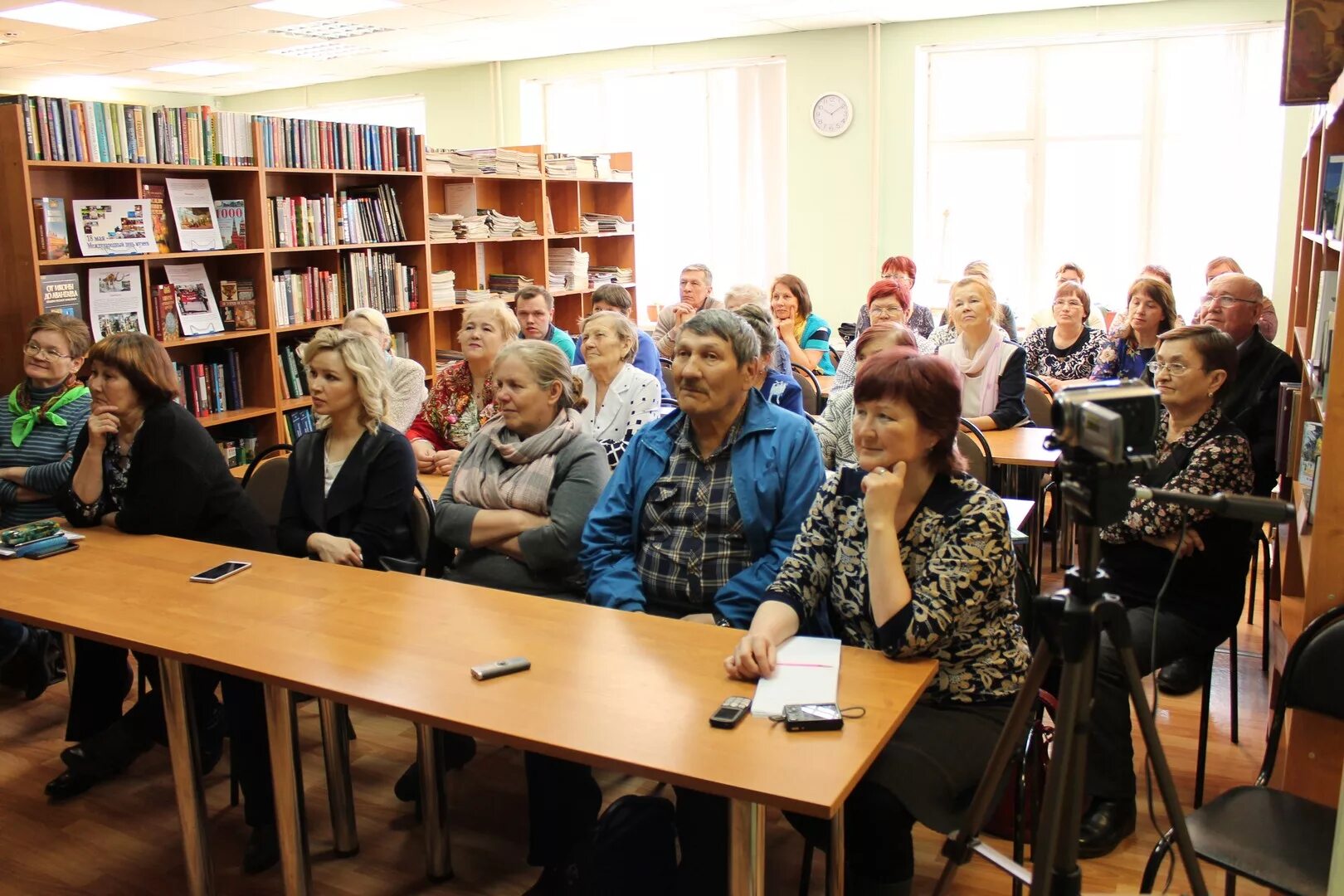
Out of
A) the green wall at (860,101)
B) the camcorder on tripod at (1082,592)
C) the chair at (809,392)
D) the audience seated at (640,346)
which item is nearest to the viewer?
the camcorder on tripod at (1082,592)

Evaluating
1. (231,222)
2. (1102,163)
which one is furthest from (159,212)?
(1102,163)

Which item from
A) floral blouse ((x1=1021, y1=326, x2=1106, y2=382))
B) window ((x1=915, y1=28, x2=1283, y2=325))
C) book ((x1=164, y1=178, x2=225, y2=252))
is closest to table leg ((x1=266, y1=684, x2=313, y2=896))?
book ((x1=164, y1=178, x2=225, y2=252))

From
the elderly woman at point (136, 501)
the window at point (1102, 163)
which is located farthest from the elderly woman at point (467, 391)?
the window at point (1102, 163)

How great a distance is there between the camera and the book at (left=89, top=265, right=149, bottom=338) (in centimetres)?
464

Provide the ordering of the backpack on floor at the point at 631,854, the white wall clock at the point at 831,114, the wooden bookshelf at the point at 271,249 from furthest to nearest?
the white wall clock at the point at 831,114 → the wooden bookshelf at the point at 271,249 → the backpack on floor at the point at 631,854

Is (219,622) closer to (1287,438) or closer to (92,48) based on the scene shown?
(1287,438)

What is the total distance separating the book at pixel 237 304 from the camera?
534 centimetres

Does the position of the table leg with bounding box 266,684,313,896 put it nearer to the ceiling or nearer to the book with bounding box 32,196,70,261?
the book with bounding box 32,196,70,261

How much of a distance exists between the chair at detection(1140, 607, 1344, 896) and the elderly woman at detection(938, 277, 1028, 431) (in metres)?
2.35

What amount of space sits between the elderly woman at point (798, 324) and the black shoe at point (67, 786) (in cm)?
405

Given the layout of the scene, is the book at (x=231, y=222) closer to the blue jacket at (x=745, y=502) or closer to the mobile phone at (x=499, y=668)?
the blue jacket at (x=745, y=502)

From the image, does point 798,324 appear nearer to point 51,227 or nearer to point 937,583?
point 51,227

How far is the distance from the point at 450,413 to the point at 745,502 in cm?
206

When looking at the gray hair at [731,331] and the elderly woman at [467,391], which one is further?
the elderly woman at [467,391]
